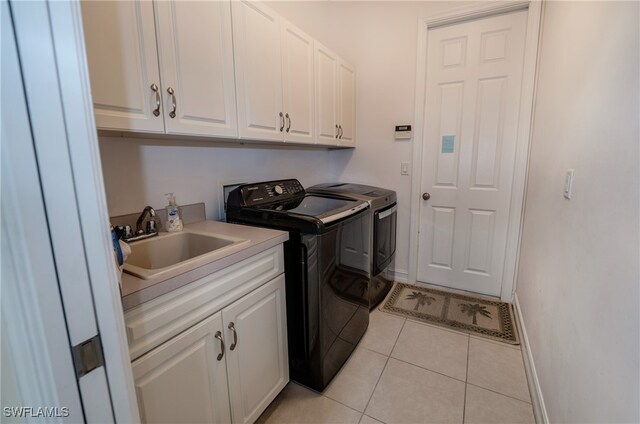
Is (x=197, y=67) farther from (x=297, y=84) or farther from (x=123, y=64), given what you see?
(x=297, y=84)

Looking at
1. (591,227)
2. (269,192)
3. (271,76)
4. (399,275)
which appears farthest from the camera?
(399,275)

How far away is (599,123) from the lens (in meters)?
0.98

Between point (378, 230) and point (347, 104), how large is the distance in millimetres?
1196

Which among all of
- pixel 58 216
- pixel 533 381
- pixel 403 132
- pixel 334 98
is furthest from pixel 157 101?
pixel 533 381

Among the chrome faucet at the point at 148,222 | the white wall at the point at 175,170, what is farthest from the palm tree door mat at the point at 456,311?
the chrome faucet at the point at 148,222

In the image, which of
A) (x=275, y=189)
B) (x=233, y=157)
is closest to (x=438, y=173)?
(x=275, y=189)

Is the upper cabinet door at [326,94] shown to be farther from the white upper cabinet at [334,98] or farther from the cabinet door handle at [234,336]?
the cabinet door handle at [234,336]

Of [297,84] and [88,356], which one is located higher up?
[297,84]

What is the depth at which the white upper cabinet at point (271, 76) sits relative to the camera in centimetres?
148

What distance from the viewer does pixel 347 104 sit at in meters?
2.62

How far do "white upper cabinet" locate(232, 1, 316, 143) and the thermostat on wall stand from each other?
3.09 feet

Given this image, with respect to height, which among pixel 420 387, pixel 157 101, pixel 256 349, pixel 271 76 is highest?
pixel 271 76

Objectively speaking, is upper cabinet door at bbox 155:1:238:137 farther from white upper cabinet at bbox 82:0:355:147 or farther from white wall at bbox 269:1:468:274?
white wall at bbox 269:1:468:274

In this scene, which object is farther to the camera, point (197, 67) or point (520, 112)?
point (520, 112)
